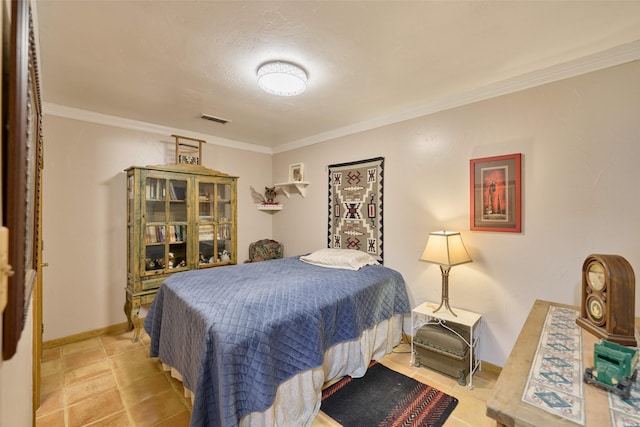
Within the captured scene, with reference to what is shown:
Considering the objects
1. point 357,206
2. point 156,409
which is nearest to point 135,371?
point 156,409

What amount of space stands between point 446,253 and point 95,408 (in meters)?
2.86

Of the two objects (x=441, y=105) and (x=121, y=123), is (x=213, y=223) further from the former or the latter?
(x=441, y=105)

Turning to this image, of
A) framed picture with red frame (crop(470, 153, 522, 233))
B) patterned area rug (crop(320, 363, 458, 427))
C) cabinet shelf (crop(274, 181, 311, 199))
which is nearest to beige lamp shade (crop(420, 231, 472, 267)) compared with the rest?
framed picture with red frame (crop(470, 153, 522, 233))

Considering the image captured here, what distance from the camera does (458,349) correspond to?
2.24 m

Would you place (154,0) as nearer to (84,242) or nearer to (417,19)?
A: (417,19)

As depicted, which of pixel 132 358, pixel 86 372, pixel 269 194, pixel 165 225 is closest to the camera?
pixel 86 372

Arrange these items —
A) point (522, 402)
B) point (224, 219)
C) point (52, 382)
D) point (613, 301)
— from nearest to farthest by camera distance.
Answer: point (522, 402), point (613, 301), point (52, 382), point (224, 219)

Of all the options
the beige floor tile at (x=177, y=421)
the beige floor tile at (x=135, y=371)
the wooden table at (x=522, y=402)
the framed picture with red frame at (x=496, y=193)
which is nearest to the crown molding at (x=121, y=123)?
the beige floor tile at (x=135, y=371)

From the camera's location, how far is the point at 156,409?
6.46ft

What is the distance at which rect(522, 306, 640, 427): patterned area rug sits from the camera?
2.77ft

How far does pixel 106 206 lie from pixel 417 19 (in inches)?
137

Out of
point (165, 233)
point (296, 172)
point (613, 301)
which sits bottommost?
point (613, 301)

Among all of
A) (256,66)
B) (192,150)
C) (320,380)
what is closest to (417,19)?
(256,66)

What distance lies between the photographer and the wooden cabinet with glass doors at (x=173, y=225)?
293 centimetres
